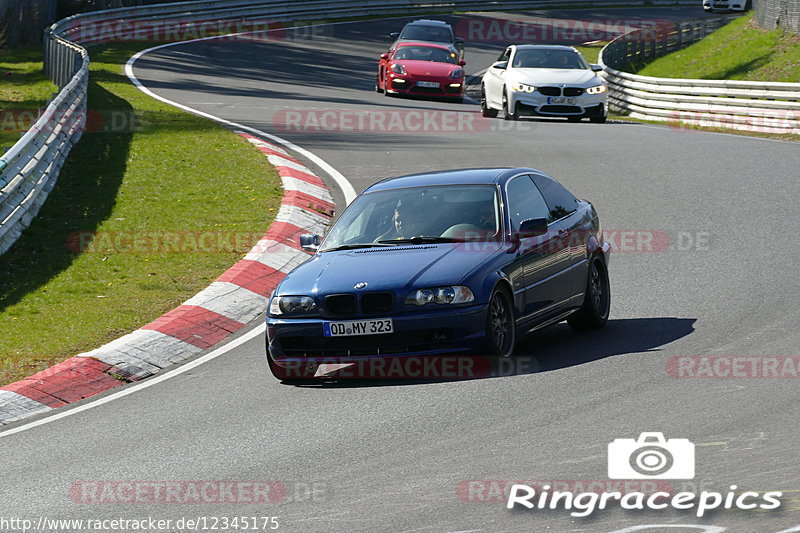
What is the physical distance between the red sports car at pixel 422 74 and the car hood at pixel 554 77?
4735mm

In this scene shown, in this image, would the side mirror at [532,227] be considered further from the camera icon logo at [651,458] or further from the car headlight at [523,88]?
the car headlight at [523,88]

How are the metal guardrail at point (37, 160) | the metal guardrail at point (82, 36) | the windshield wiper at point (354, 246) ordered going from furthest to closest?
1. the metal guardrail at point (82, 36)
2. the metal guardrail at point (37, 160)
3. the windshield wiper at point (354, 246)

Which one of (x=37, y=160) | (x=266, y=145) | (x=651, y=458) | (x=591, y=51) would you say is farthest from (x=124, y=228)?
(x=591, y=51)

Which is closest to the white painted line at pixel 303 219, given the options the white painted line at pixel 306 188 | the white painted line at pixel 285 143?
the white painted line at pixel 285 143

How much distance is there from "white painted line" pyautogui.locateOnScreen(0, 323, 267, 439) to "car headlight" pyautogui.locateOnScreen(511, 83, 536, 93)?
1506 centimetres

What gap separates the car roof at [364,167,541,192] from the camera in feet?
34.1

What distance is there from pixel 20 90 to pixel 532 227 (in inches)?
938

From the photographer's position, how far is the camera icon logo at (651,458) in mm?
6371

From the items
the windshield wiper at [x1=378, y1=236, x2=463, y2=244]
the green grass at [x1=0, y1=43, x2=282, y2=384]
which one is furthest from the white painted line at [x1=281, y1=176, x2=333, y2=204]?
the windshield wiper at [x1=378, y1=236, x2=463, y2=244]

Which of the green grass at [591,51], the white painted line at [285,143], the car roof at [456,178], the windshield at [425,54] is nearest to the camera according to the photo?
the car roof at [456,178]

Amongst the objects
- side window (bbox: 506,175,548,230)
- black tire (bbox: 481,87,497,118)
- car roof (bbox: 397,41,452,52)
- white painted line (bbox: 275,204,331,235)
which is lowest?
black tire (bbox: 481,87,497,118)

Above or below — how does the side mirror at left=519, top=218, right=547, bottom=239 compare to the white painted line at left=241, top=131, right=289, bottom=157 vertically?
above

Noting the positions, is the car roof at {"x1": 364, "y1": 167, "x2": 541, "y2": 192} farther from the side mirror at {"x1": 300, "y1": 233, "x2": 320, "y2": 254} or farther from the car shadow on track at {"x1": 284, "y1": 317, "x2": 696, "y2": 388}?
the car shadow on track at {"x1": 284, "y1": 317, "x2": 696, "y2": 388}

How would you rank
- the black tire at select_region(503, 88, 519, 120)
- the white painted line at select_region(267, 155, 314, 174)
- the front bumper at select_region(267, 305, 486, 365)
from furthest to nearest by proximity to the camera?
the black tire at select_region(503, 88, 519, 120) < the white painted line at select_region(267, 155, 314, 174) < the front bumper at select_region(267, 305, 486, 365)
